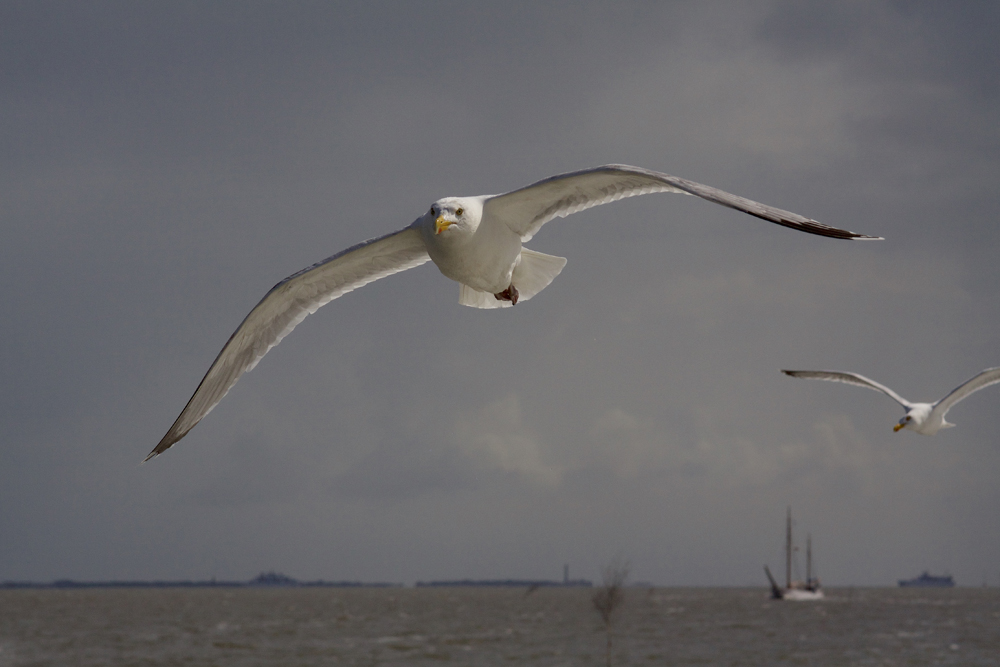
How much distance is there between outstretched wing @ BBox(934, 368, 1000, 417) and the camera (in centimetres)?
1349

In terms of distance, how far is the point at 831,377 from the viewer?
578 inches

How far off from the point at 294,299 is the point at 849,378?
9.68m

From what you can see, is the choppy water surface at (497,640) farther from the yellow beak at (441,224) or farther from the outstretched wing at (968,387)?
the yellow beak at (441,224)

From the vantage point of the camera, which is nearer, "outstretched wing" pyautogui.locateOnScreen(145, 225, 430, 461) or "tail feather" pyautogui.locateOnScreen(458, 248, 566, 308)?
"outstretched wing" pyautogui.locateOnScreen(145, 225, 430, 461)

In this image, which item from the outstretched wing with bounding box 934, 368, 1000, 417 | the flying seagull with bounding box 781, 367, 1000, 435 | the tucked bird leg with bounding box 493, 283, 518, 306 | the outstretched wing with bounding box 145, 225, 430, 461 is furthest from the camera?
the flying seagull with bounding box 781, 367, 1000, 435

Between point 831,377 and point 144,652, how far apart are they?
46131 mm

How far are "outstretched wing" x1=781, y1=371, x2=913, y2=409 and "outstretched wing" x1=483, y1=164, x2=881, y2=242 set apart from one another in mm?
7723

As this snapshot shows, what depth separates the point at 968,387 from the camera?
1391 cm

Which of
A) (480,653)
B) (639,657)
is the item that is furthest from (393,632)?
(639,657)

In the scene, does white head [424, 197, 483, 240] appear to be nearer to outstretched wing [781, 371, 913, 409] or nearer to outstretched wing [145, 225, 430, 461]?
outstretched wing [145, 225, 430, 461]

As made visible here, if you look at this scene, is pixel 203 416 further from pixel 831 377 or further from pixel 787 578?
pixel 787 578

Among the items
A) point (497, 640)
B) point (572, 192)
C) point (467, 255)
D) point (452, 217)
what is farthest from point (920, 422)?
point (497, 640)

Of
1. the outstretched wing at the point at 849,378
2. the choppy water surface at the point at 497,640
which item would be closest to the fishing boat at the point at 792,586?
the choppy water surface at the point at 497,640

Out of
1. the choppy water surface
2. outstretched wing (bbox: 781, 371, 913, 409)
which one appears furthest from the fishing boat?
outstretched wing (bbox: 781, 371, 913, 409)
